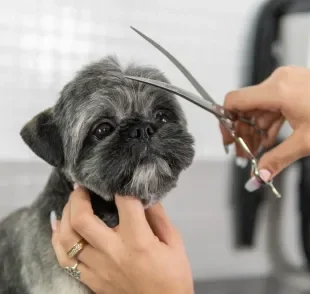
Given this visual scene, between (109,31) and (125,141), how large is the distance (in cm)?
81

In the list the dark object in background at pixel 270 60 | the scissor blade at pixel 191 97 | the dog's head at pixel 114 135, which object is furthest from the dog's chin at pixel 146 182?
the dark object in background at pixel 270 60

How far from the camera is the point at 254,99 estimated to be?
950 mm

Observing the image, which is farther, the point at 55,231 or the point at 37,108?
the point at 37,108

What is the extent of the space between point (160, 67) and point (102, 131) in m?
0.71

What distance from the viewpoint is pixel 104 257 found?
0.84m

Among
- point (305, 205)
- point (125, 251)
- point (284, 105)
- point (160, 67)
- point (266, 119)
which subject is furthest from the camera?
point (160, 67)

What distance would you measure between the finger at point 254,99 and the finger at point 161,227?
0.27m

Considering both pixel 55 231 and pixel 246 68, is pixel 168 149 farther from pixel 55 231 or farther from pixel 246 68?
pixel 246 68

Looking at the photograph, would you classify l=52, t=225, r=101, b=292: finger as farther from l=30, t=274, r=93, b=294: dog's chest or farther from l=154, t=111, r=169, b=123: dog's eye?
l=154, t=111, r=169, b=123: dog's eye

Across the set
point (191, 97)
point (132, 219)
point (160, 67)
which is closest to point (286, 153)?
point (191, 97)

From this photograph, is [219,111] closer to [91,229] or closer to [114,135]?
[114,135]

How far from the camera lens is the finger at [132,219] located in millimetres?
808

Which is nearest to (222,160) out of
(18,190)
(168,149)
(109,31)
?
(109,31)

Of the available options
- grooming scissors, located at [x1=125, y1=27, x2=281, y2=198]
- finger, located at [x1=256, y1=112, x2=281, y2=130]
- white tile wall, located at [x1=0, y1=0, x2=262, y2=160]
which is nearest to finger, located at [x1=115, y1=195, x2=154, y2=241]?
grooming scissors, located at [x1=125, y1=27, x2=281, y2=198]
